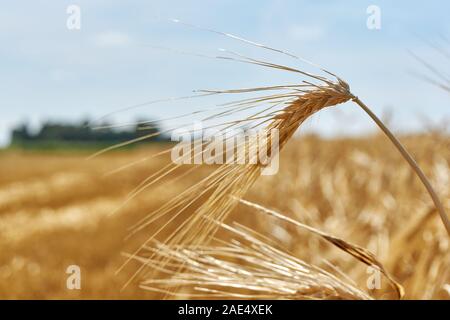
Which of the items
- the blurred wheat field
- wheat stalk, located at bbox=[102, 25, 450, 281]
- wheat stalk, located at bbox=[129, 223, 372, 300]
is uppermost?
wheat stalk, located at bbox=[102, 25, 450, 281]

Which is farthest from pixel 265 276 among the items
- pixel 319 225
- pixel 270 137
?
pixel 319 225

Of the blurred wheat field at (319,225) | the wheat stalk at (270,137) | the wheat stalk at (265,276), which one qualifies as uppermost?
the wheat stalk at (270,137)

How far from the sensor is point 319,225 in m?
3.48

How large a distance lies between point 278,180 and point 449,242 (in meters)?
2.72

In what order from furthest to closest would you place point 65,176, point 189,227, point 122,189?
point 65,176, point 122,189, point 189,227

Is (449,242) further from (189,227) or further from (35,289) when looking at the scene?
(35,289)

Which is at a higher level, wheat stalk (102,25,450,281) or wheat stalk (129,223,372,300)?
wheat stalk (102,25,450,281)

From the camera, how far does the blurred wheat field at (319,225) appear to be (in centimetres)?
203

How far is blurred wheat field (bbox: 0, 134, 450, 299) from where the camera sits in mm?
2031

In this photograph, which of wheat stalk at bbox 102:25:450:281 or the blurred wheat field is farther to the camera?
the blurred wheat field

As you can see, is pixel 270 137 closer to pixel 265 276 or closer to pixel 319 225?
pixel 265 276
